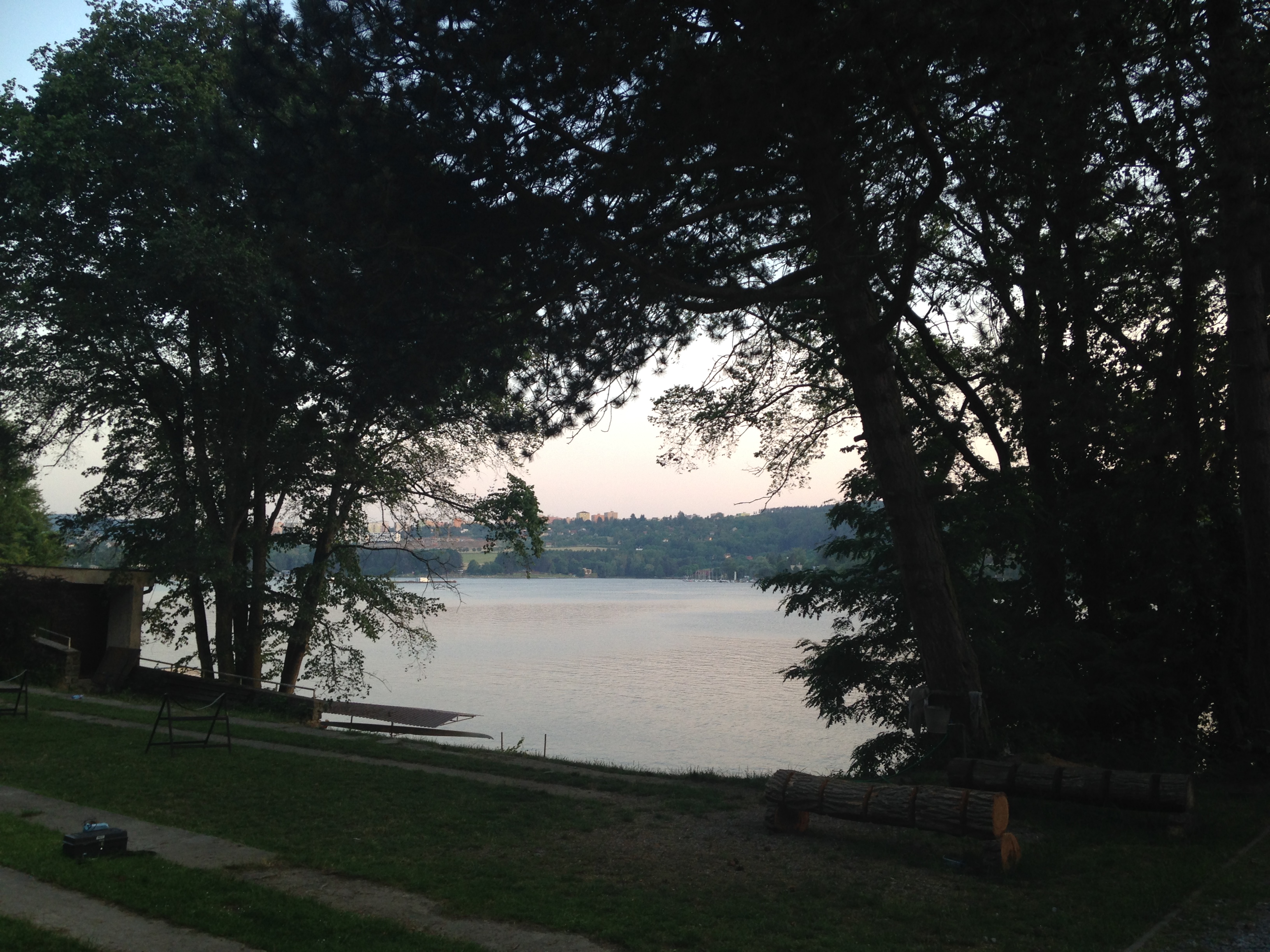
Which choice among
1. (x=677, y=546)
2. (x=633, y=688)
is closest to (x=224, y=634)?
(x=633, y=688)

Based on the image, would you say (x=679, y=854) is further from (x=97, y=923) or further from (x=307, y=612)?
(x=307, y=612)

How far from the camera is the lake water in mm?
22703

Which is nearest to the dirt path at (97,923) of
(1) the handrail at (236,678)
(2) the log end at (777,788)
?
(2) the log end at (777,788)

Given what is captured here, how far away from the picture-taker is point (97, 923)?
472cm

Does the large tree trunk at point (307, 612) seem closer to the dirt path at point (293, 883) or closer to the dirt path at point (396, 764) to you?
the dirt path at point (396, 764)

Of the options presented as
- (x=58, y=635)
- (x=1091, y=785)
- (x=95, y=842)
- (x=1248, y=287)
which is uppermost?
(x=1248, y=287)

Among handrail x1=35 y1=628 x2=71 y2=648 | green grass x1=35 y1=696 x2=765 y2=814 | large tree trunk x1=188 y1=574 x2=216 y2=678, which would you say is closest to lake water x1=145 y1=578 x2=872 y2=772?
large tree trunk x1=188 y1=574 x2=216 y2=678

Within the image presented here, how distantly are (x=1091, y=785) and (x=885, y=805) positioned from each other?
169 centimetres

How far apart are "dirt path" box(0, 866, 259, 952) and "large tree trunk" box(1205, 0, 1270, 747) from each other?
8.96 metres

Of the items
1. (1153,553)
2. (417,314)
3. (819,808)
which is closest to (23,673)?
(417,314)

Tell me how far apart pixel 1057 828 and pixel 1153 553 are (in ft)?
19.5

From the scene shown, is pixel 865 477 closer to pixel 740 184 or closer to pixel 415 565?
pixel 740 184

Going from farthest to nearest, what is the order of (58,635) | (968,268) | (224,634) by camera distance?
(58,635)
(224,634)
(968,268)

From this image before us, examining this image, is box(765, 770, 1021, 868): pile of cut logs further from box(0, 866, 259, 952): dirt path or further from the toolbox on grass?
the toolbox on grass
